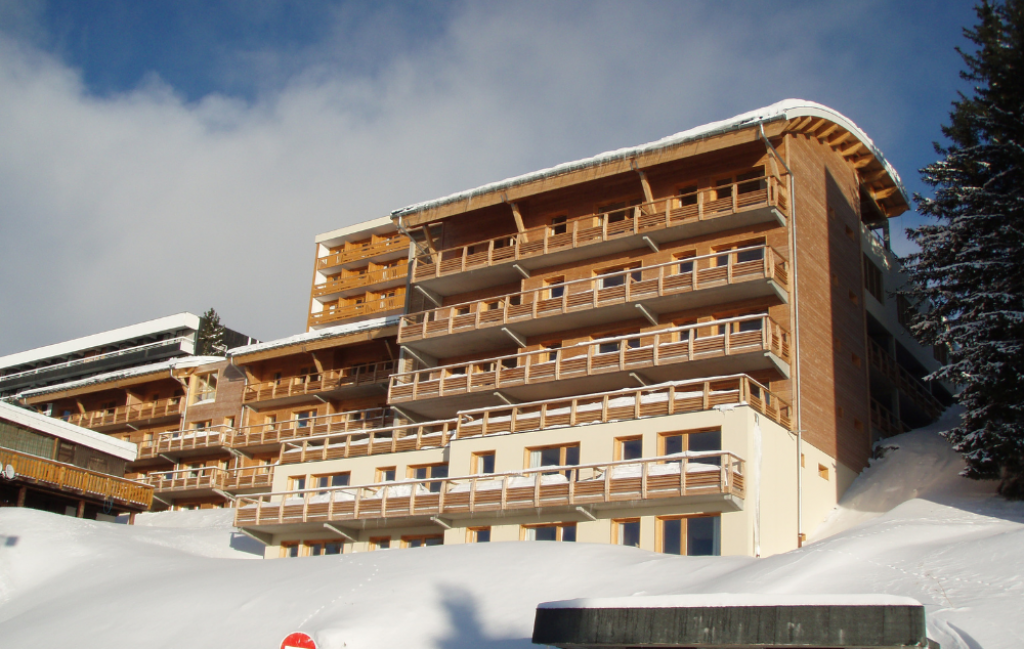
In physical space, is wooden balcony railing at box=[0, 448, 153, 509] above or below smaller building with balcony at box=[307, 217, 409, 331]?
below

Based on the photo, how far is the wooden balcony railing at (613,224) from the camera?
3378cm

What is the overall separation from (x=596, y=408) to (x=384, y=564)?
30.6 ft

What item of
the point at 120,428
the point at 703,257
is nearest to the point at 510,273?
the point at 703,257

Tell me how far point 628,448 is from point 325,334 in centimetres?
2274

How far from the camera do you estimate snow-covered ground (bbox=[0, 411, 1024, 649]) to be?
1808 cm

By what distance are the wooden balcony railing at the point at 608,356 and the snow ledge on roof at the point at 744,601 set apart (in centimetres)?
2020

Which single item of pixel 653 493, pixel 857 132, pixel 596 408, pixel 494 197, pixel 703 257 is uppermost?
pixel 857 132

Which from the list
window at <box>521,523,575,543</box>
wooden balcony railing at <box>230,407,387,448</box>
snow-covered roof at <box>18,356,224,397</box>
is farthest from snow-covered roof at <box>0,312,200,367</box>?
window at <box>521,523,575,543</box>

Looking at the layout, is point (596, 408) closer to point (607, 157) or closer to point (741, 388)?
point (741, 388)

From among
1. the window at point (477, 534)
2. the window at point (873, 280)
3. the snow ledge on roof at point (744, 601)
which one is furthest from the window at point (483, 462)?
the snow ledge on roof at point (744, 601)

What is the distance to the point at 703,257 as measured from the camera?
32.2m

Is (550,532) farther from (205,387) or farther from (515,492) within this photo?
(205,387)

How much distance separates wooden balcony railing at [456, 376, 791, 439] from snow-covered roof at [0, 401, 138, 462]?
672 inches

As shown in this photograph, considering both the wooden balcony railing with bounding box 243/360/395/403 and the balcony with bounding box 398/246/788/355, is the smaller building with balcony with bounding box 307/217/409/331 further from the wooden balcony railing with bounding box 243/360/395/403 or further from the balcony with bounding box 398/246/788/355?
the balcony with bounding box 398/246/788/355
